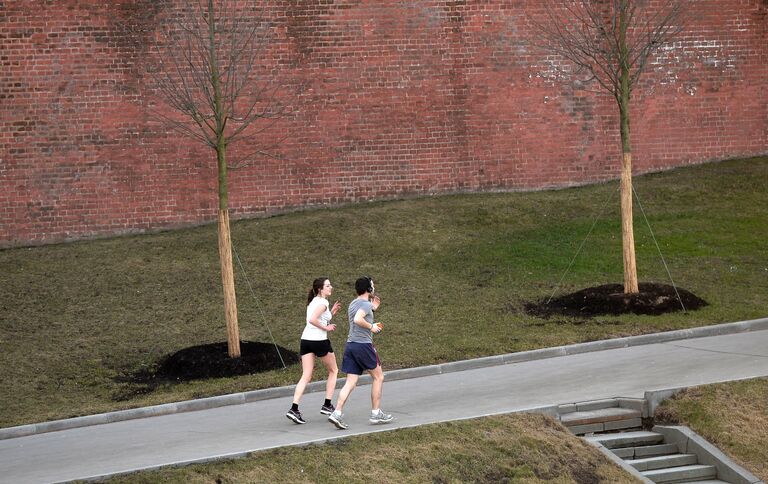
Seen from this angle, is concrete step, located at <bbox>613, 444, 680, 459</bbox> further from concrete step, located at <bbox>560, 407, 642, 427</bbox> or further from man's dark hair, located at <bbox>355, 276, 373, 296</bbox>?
man's dark hair, located at <bbox>355, 276, 373, 296</bbox>

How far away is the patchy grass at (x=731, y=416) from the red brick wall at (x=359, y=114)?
10909mm

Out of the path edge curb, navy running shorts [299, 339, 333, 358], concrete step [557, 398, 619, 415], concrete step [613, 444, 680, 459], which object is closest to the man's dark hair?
navy running shorts [299, 339, 333, 358]

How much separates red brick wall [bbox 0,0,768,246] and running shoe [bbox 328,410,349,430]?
1103 centimetres

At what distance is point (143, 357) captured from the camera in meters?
13.6

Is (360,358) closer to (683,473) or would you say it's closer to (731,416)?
(683,473)

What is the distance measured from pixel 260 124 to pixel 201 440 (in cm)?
1137

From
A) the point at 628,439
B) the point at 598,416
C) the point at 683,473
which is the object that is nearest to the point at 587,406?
the point at 598,416

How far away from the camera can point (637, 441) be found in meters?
10.3

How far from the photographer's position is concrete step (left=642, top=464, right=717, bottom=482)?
970 cm

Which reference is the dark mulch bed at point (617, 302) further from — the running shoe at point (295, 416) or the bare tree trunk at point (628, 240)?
the running shoe at point (295, 416)

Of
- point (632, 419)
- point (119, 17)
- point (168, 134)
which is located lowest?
point (632, 419)

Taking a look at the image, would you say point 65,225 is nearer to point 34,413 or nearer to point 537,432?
point 34,413

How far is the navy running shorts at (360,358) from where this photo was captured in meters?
9.96

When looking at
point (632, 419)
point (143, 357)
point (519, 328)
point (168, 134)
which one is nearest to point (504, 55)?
point (168, 134)
